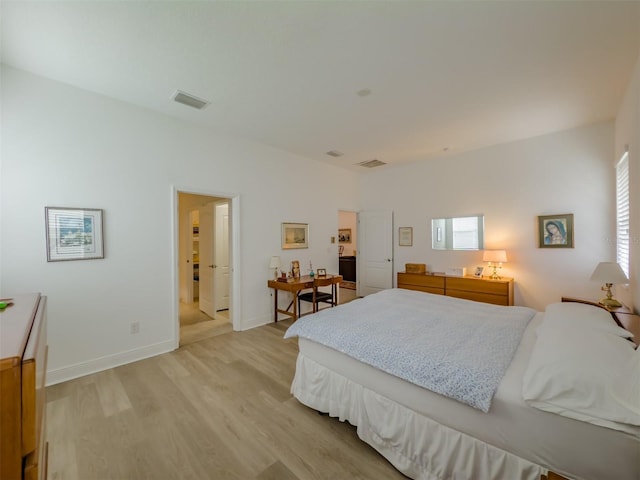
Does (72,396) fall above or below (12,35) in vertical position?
below

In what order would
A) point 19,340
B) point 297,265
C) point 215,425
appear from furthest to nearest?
point 297,265 < point 215,425 < point 19,340

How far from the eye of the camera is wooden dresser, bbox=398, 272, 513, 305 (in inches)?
154

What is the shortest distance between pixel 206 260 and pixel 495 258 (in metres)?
4.80

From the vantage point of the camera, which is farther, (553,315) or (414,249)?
(414,249)

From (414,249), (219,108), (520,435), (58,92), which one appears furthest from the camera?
(414,249)

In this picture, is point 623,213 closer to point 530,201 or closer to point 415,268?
point 530,201

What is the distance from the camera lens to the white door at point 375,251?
560cm

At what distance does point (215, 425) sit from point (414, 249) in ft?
14.4

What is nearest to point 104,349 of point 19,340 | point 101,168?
point 101,168

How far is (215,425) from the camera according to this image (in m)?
1.94

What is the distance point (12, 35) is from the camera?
1.96 meters

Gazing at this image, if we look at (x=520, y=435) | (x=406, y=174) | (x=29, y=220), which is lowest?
→ (x=520, y=435)

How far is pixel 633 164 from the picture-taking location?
2.33 m

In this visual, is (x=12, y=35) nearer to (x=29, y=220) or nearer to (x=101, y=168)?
(x=101, y=168)
